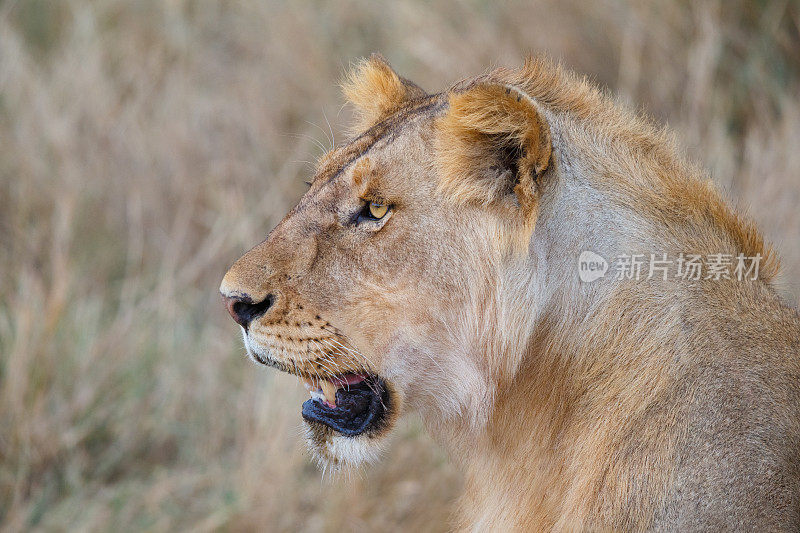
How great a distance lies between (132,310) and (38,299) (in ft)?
1.67

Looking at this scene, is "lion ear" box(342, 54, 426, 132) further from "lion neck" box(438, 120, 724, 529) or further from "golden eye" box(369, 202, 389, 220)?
"lion neck" box(438, 120, 724, 529)

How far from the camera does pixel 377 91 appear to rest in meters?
2.68

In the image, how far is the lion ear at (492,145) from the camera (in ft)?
6.77

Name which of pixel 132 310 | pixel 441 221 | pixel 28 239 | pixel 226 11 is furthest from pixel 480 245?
pixel 226 11

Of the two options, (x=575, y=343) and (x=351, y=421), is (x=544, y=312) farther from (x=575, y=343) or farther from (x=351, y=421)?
(x=351, y=421)

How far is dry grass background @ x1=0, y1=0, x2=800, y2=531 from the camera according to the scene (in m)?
4.04

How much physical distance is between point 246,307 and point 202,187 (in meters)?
4.31

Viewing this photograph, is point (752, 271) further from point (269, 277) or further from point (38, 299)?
point (38, 299)

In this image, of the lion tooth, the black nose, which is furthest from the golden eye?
the lion tooth

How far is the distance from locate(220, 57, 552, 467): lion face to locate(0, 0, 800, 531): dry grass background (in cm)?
113

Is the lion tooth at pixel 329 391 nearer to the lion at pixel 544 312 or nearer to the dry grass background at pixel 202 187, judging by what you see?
the lion at pixel 544 312

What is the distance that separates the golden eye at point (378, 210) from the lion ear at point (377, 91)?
38 cm

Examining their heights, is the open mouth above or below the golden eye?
below

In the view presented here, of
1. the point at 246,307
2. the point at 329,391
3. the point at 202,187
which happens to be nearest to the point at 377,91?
the point at 246,307
